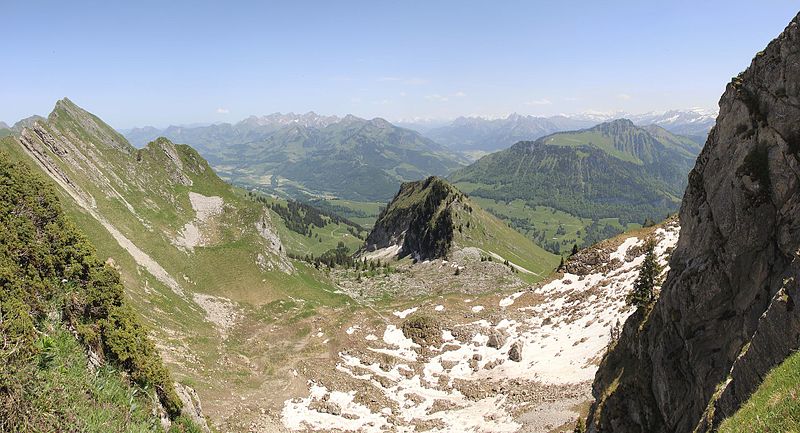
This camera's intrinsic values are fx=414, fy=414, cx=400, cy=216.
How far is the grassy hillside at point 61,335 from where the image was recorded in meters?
13.3

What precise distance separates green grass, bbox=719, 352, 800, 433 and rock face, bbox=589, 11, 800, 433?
8.23ft

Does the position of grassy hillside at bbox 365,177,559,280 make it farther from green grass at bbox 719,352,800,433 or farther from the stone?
green grass at bbox 719,352,800,433

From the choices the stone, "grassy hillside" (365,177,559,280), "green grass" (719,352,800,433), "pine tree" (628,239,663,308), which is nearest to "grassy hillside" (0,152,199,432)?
"green grass" (719,352,800,433)

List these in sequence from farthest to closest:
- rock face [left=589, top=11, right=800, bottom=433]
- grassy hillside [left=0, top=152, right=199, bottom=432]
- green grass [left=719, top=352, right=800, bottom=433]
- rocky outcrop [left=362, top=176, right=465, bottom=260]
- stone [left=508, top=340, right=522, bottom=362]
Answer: rocky outcrop [left=362, top=176, right=465, bottom=260] → stone [left=508, top=340, right=522, bottom=362] → rock face [left=589, top=11, right=800, bottom=433] → grassy hillside [left=0, top=152, right=199, bottom=432] → green grass [left=719, top=352, right=800, bottom=433]

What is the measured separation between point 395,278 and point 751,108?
12092cm

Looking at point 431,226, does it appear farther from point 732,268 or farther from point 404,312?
point 732,268

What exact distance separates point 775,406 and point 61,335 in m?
27.4

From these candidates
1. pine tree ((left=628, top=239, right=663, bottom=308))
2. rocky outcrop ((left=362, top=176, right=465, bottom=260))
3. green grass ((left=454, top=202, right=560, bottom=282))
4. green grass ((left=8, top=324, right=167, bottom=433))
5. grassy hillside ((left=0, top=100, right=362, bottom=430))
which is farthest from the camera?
green grass ((left=454, top=202, right=560, bottom=282))

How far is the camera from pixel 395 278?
142 meters

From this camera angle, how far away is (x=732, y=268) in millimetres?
24797

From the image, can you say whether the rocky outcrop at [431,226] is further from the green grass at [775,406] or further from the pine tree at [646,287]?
the green grass at [775,406]

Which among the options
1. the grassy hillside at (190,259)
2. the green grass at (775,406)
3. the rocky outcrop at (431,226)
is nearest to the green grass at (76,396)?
the green grass at (775,406)

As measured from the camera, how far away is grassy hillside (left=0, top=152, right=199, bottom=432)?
43.7 ft

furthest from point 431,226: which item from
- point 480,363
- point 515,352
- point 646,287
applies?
point 646,287
